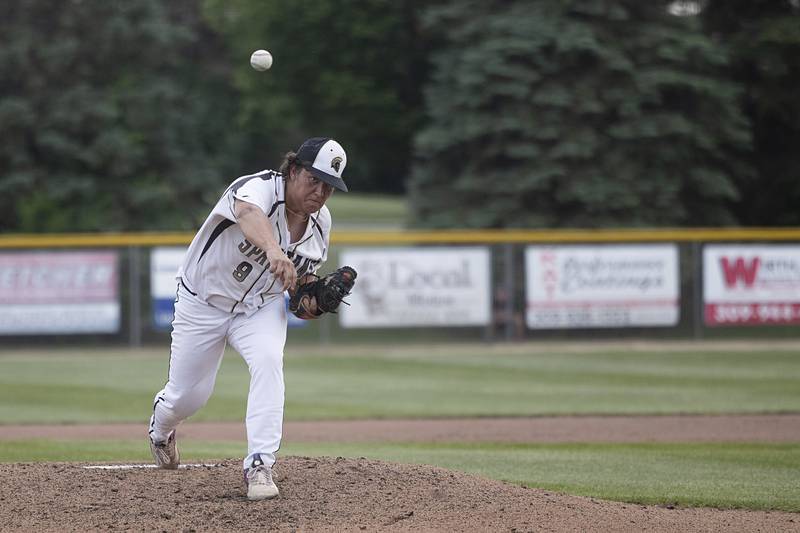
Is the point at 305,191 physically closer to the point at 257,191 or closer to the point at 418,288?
the point at 257,191

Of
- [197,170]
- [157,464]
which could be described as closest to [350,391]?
[157,464]

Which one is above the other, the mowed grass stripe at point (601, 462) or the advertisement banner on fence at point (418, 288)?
the advertisement banner on fence at point (418, 288)

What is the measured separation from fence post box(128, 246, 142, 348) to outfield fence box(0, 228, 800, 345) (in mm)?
24

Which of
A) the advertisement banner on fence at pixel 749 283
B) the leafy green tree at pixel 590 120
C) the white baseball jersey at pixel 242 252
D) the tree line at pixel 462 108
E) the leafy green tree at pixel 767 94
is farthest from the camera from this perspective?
the leafy green tree at pixel 767 94

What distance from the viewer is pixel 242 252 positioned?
5848 millimetres

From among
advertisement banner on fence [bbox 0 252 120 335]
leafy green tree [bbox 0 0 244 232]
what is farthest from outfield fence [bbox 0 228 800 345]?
leafy green tree [bbox 0 0 244 232]

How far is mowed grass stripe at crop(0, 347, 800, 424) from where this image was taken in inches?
488

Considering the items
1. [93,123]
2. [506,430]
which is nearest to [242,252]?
[506,430]

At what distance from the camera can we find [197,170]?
28812mm

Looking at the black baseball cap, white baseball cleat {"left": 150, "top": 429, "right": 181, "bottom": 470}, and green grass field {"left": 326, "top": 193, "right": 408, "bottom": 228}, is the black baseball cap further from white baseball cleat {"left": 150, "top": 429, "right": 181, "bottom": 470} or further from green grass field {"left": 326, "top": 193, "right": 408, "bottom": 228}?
green grass field {"left": 326, "top": 193, "right": 408, "bottom": 228}

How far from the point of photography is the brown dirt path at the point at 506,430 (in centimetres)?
1017

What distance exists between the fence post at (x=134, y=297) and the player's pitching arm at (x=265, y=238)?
44.8ft

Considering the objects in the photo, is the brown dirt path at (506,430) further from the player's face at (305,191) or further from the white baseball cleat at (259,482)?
the player's face at (305,191)

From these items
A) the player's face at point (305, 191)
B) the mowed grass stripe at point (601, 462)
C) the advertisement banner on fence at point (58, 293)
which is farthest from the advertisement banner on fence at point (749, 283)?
the player's face at point (305, 191)
